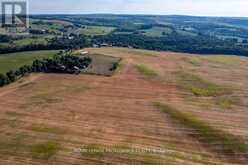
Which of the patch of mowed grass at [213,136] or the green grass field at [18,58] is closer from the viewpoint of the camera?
the patch of mowed grass at [213,136]

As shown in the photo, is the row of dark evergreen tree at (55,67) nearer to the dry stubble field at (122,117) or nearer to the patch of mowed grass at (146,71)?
the dry stubble field at (122,117)

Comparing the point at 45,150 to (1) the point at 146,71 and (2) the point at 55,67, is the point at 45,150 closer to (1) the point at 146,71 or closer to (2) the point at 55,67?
(2) the point at 55,67

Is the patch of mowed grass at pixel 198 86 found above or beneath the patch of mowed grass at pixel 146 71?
beneath

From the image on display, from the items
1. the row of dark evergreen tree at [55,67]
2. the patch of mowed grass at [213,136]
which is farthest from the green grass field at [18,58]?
the patch of mowed grass at [213,136]

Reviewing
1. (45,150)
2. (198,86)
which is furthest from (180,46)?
(45,150)

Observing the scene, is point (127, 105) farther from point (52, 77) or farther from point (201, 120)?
point (52, 77)

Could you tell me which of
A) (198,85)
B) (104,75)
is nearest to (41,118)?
(104,75)
